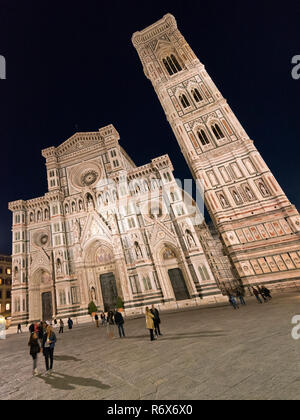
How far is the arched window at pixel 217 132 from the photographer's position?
23906mm

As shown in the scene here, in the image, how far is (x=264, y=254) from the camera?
60.3 feet

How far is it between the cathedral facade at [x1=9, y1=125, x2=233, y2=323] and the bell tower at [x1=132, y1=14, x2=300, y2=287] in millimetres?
3381

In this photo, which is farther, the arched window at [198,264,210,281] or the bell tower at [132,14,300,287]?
the arched window at [198,264,210,281]

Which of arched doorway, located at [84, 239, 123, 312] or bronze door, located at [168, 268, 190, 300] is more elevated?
arched doorway, located at [84, 239, 123, 312]

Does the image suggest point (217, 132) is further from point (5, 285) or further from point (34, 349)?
point (5, 285)

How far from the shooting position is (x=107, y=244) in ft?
80.6

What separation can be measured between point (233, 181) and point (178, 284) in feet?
41.1

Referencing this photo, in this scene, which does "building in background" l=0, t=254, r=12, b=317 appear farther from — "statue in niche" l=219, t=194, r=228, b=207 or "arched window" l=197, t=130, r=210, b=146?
"arched window" l=197, t=130, r=210, b=146

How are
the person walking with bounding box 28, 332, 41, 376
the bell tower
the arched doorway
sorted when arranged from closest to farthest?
the person walking with bounding box 28, 332, 41, 376 < the bell tower < the arched doorway

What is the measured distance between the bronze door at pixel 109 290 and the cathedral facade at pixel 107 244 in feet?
0.36

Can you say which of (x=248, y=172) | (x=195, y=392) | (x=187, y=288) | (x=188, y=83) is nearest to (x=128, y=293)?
(x=187, y=288)

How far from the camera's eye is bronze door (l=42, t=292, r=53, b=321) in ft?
80.0

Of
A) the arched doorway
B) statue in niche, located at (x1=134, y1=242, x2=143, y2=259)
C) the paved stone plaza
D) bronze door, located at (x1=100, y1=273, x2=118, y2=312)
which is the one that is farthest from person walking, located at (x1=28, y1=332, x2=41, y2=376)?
bronze door, located at (x1=100, y1=273, x2=118, y2=312)
